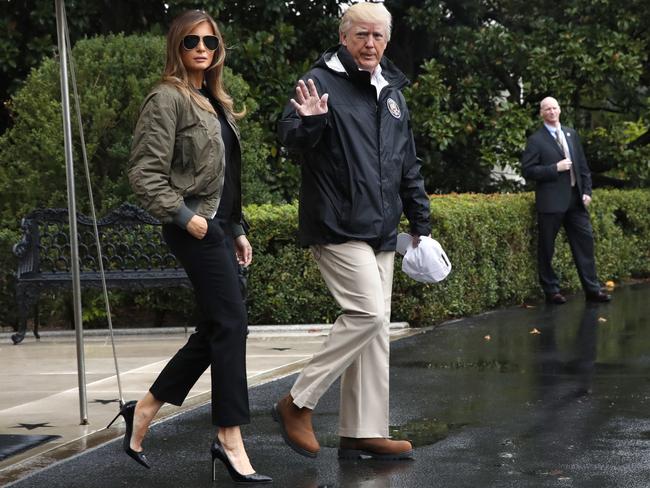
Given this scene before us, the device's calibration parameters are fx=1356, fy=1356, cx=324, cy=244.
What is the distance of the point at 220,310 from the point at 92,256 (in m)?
6.02

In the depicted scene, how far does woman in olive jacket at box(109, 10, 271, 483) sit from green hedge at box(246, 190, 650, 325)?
5.51m

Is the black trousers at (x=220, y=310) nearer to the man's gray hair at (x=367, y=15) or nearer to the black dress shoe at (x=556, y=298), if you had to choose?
the man's gray hair at (x=367, y=15)

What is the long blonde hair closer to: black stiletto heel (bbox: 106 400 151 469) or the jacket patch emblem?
the jacket patch emblem

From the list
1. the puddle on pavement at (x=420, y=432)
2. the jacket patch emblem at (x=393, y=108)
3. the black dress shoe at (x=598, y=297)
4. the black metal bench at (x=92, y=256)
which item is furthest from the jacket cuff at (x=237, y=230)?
the black dress shoe at (x=598, y=297)

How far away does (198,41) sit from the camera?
227 inches

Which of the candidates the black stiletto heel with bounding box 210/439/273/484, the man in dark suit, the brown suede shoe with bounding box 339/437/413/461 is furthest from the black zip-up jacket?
the man in dark suit

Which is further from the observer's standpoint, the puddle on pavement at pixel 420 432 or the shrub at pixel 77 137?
the shrub at pixel 77 137

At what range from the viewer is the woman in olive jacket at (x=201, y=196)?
18.4 feet

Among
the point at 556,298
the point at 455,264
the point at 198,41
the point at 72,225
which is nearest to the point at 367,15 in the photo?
the point at 198,41

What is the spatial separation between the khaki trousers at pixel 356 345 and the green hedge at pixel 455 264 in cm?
518

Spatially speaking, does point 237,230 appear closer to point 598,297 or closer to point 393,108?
point 393,108

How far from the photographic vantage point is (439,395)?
26.1 feet

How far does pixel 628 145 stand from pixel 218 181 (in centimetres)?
1416

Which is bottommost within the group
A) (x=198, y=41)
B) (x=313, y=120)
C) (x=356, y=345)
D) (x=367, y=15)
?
(x=356, y=345)
